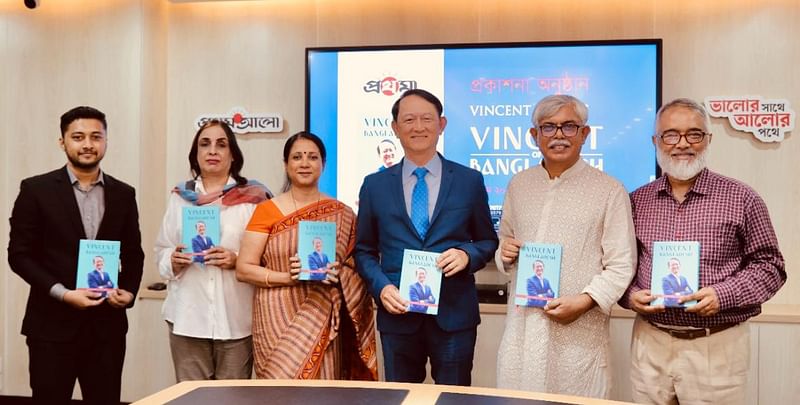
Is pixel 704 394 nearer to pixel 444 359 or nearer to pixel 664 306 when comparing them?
pixel 664 306

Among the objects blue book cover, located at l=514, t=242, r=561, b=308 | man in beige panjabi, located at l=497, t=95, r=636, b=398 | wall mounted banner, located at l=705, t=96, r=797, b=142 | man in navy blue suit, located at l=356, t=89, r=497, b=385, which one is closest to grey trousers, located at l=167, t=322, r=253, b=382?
man in navy blue suit, located at l=356, t=89, r=497, b=385

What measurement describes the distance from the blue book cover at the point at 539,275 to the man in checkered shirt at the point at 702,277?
0.28 metres

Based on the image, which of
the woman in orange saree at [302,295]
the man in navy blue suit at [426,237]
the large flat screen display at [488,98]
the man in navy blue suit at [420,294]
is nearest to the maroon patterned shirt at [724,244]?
the man in navy blue suit at [426,237]

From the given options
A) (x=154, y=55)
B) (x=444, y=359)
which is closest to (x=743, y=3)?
(x=444, y=359)

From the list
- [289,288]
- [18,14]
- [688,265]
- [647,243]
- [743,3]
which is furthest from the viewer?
[18,14]

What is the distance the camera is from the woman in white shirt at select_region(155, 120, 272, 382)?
2.85 metres

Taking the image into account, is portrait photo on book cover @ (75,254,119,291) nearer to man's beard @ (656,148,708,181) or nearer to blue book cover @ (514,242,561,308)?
blue book cover @ (514,242,561,308)

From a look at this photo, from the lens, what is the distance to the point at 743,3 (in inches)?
159

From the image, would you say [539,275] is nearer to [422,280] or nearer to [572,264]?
[572,264]

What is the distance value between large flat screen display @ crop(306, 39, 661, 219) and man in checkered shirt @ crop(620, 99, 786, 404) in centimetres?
164

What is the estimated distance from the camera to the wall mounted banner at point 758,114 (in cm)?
396

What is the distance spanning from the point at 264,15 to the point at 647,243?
9.81ft

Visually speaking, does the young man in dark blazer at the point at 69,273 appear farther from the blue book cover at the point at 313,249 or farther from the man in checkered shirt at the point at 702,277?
the man in checkered shirt at the point at 702,277

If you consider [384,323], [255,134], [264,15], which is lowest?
[384,323]
